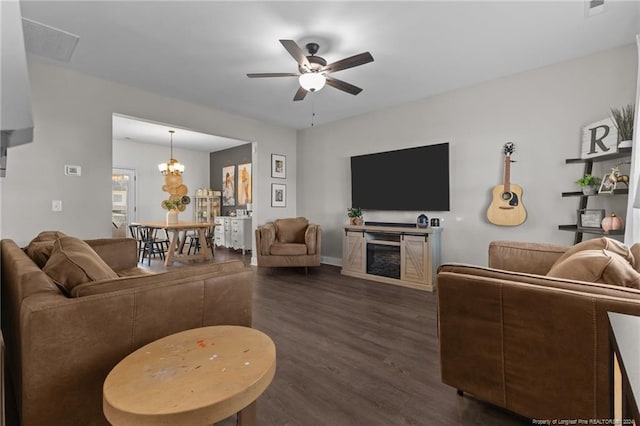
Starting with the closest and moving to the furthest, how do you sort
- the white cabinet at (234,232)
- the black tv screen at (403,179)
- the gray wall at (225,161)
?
the black tv screen at (403,179) < the white cabinet at (234,232) < the gray wall at (225,161)

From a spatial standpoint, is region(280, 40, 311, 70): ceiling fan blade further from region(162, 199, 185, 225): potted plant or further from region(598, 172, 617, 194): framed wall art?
region(162, 199, 185, 225): potted plant

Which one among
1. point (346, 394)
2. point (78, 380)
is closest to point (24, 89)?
point (78, 380)

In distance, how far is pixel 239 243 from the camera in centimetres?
723

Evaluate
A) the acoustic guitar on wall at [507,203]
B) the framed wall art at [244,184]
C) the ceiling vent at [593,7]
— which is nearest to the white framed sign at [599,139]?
the acoustic guitar on wall at [507,203]

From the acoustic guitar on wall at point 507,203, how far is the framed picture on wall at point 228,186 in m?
6.13

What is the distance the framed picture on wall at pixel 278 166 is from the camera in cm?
575

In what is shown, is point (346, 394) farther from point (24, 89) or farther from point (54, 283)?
point (24, 89)

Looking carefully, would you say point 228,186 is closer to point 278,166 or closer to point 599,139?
point 278,166

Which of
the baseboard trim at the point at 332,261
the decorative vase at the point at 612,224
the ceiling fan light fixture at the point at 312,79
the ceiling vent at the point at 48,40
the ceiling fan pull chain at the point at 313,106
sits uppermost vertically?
the ceiling fan pull chain at the point at 313,106

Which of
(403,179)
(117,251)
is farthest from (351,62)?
(117,251)

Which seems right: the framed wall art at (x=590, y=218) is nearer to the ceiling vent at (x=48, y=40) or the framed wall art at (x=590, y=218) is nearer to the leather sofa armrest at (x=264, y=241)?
the leather sofa armrest at (x=264, y=241)

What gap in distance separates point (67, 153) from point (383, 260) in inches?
167

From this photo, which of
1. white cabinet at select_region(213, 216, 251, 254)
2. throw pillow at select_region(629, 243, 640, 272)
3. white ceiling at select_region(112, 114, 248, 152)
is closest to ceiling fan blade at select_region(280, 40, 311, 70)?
throw pillow at select_region(629, 243, 640, 272)

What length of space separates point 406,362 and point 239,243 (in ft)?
18.9
